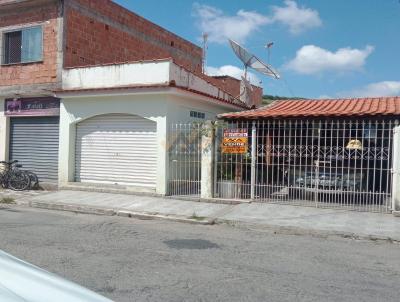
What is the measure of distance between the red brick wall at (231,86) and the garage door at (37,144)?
794 cm

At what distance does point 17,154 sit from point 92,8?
5891 mm

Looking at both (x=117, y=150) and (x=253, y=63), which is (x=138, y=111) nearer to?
(x=117, y=150)

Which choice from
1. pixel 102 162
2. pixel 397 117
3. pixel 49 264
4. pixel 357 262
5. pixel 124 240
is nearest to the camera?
pixel 49 264

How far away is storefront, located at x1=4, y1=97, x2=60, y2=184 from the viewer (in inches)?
599

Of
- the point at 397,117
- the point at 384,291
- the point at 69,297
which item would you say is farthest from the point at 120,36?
the point at 69,297

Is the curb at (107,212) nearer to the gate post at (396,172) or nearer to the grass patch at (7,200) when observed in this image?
the grass patch at (7,200)

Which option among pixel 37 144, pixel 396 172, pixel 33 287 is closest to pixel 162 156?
pixel 37 144

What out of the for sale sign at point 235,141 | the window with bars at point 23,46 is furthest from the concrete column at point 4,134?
the for sale sign at point 235,141

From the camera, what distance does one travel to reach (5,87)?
52.0ft

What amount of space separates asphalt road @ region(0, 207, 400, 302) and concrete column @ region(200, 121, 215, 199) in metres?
2.81

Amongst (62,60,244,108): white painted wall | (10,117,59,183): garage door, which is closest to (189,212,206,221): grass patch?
(62,60,244,108): white painted wall

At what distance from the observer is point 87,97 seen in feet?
46.2

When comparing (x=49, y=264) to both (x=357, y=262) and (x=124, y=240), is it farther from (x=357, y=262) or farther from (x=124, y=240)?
(x=357, y=262)

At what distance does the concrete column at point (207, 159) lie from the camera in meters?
12.3
